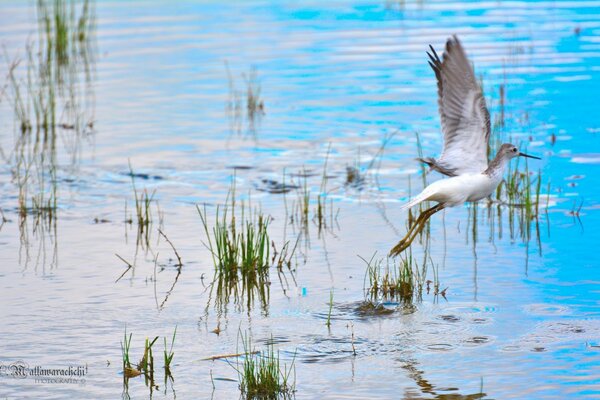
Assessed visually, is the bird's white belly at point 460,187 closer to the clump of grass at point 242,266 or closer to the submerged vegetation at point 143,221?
the clump of grass at point 242,266

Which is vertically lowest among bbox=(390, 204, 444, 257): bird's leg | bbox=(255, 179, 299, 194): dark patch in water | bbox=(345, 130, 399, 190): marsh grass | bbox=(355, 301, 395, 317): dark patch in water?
bbox=(355, 301, 395, 317): dark patch in water

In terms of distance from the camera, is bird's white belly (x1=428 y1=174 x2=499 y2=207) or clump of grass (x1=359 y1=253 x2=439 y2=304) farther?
bird's white belly (x1=428 y1=174 x2=499 y2=207)

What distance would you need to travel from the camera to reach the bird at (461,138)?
316 inches

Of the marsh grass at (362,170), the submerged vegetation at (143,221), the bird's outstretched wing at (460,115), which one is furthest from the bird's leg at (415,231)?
the marsh grass at (362,170)

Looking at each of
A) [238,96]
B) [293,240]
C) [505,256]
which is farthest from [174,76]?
[505,256]

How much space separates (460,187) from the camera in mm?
8070

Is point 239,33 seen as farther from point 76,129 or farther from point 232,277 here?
point 232,277

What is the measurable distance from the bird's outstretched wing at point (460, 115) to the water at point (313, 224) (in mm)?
793

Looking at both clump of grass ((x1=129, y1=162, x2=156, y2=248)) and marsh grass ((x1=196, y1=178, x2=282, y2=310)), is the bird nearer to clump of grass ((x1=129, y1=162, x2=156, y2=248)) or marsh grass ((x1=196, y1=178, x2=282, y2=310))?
marsh grass ((x1=196, y1=178, x2=282, y2=310))

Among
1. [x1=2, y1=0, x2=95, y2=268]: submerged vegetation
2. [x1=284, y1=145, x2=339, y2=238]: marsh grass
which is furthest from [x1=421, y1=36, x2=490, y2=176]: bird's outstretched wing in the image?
[x1=2, y1=0, x2=95, y2=268]: submerged vegetation

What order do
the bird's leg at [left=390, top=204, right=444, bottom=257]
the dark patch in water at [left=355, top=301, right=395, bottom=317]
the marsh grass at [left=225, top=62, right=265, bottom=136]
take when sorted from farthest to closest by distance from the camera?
the marsh grass at [left=225, top=62, right=265, bottom=136]
the bird's leg at [left=390, top=204, right=444, bottom=257]
the dark patch in water at [left=355, top=301, right=395, bottom=317]

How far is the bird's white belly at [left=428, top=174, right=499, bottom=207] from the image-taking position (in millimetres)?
8055

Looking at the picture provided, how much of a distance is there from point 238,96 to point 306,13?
6958 millimetres

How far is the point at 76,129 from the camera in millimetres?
13633
